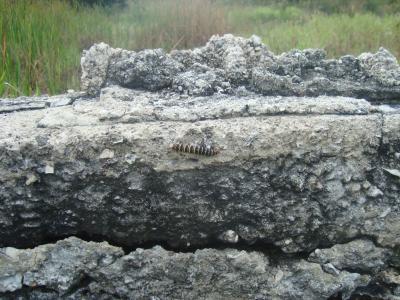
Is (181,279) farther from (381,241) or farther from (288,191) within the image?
(381,241)

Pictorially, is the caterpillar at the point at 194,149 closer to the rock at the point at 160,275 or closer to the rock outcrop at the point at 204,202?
the rock outcrop at the point at 204,202

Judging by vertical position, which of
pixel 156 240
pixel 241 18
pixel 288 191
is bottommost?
pixel 241 18

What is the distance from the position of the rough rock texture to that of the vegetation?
1.14 m

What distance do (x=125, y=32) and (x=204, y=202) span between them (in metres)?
4.24

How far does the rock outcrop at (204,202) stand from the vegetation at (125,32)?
1514 mm

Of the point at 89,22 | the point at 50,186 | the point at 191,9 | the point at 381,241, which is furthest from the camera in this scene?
the point at 191,9

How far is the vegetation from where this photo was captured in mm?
3373

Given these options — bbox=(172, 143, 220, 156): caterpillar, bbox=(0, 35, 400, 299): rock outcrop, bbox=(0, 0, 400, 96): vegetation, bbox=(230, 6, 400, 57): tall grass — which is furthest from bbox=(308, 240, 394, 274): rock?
bbox=(230, 6, 400, 57): tall grass

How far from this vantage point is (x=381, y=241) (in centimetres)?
154

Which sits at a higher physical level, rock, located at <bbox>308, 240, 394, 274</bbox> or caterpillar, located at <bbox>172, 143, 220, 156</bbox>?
caterpillar, located at <bbox>172, 143, 220, 156</bbox>

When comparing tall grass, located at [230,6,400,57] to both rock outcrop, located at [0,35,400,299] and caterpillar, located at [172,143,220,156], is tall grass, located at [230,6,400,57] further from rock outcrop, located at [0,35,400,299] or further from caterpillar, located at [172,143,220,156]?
caterpillar, located at [172,143,220,156]

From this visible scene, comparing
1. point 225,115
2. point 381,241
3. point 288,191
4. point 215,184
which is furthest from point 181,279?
point 381,241

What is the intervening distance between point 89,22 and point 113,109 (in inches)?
153

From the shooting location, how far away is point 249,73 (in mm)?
1892
